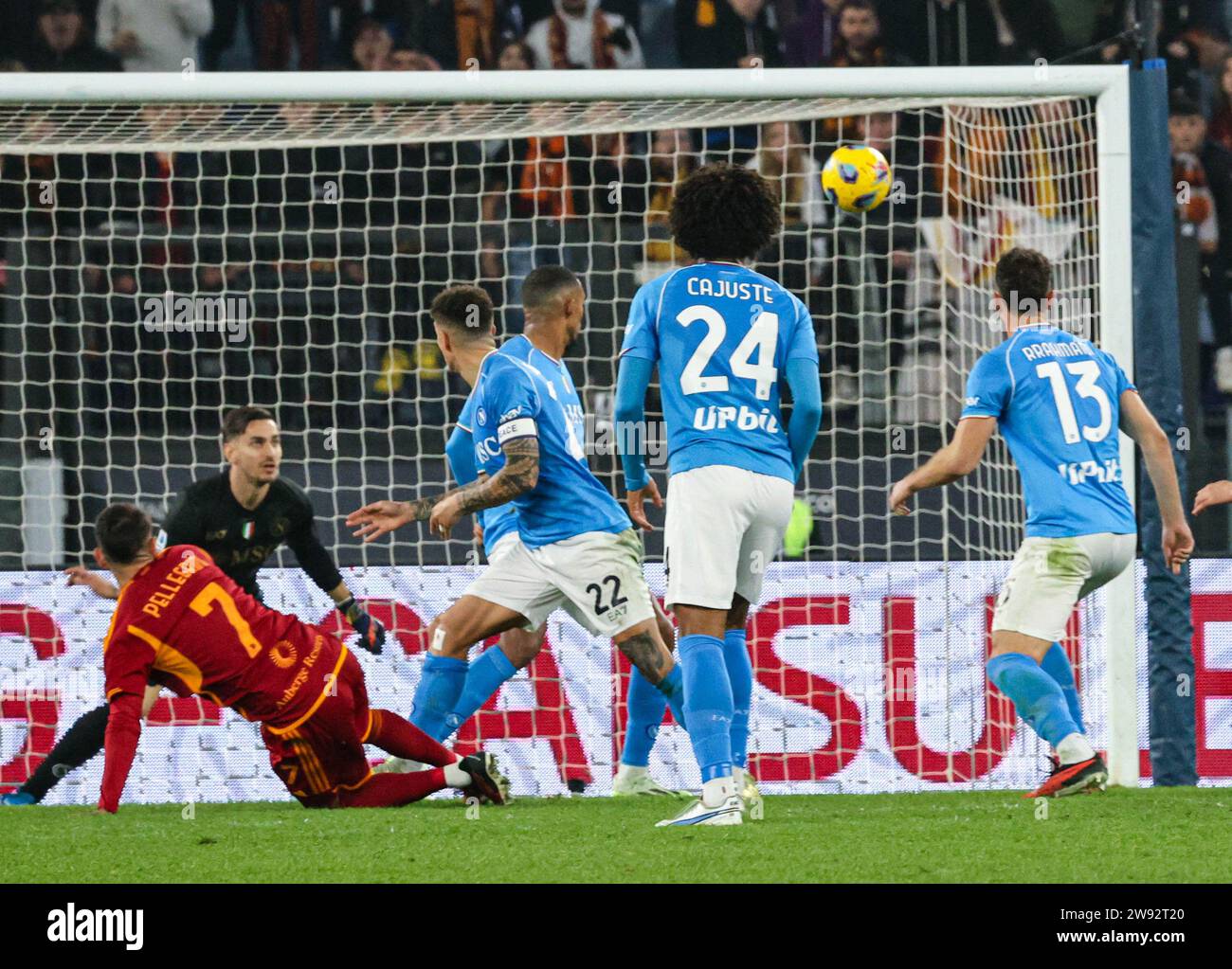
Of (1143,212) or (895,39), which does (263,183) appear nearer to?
(895,39)

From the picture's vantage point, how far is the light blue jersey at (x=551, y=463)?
559 centimetres

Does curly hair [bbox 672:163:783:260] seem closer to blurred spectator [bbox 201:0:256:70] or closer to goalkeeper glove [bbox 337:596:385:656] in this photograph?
goalkeeper glove [bbox 337:596:385:656]

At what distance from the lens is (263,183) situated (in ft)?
30.9

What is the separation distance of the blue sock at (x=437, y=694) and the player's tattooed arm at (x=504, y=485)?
746 millimetres

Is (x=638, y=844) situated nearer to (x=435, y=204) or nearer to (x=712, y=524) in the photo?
(x=712, y=524)

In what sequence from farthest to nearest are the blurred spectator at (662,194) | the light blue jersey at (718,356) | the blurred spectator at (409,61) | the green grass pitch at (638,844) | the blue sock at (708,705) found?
the blurred spectator at (409,61), the blurred spectator at (662,194), the light blue jersey at (718,356), the blue sock at (708,705), the green grass pitch at (638,844)

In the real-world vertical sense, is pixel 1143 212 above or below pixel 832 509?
above

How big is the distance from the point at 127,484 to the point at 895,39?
5.24 m

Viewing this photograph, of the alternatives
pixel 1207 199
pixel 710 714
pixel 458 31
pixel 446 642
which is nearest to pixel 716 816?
pixel 710 714

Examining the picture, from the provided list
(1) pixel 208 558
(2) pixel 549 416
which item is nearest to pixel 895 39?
(2) pixel 549 416

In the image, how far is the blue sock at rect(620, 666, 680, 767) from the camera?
6066 mm

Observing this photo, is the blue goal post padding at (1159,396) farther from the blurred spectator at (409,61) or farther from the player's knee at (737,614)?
the blurred spectator at (409,61)


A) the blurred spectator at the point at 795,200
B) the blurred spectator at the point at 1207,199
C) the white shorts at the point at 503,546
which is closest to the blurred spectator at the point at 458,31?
the blurred spectator at the point at 795,200

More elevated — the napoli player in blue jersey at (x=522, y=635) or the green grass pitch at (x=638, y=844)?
the napoli player in blue jersey at (x=522, y=635)
